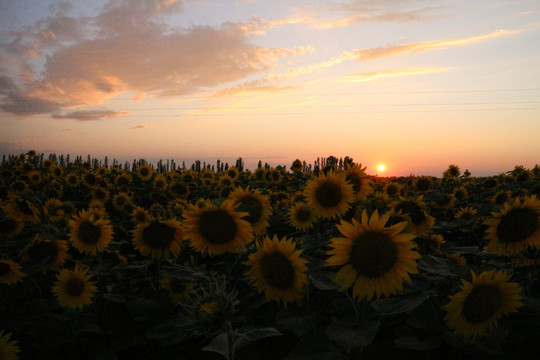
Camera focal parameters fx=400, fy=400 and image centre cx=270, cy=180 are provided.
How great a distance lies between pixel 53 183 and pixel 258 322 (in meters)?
9.87

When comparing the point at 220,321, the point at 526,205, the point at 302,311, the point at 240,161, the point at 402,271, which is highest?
the point at 240,161

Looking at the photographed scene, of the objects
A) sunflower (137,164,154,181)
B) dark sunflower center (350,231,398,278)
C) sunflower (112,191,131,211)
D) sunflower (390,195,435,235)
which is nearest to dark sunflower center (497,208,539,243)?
sunflower (390,195,435,235)

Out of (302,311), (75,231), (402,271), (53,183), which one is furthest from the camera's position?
(53,183)

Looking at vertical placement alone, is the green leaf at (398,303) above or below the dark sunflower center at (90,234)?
below

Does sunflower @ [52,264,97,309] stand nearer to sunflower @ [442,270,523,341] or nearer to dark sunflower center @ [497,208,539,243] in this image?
sunflower @ [442,270,523,341]

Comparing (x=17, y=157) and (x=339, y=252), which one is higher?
(x=17, y=157)

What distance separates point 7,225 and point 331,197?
404cm

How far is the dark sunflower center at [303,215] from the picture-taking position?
5.27m

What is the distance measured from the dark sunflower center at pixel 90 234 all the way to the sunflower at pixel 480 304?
12.3 ft

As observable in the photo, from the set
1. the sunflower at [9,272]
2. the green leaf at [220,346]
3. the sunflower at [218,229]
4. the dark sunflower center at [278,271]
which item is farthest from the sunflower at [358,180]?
the sunflower at [9,272]

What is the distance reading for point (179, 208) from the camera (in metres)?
6.41

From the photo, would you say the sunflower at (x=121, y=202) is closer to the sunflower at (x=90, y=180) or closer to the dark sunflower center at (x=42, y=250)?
→ the sunflower at (x=90, y=180)

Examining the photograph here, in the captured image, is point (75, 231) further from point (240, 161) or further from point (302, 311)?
point (240, 161)

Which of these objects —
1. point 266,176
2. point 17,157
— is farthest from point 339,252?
point 17,157
